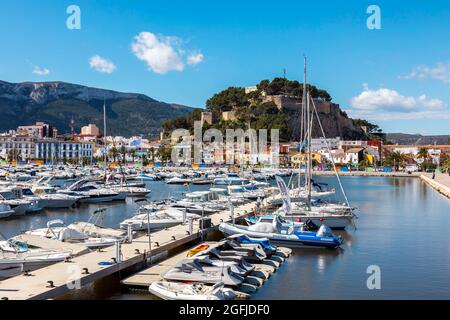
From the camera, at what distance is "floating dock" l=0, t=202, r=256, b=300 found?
13938 millimetres

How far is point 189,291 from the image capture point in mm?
14992

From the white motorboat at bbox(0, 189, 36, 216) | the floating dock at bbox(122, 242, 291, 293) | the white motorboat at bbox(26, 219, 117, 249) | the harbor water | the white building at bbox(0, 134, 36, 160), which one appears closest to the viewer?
the floating dock at bbox(122, 242, 291, 293)

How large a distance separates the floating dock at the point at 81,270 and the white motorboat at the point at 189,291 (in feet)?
5.99

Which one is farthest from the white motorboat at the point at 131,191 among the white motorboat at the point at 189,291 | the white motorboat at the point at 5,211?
the white motorboat at the point at 189,291

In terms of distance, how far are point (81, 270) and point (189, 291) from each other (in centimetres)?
324

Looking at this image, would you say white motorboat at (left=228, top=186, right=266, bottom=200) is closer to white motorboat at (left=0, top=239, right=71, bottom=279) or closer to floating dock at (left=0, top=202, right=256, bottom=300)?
floating dock at (left=0, top=202, right=256, bottom=300)

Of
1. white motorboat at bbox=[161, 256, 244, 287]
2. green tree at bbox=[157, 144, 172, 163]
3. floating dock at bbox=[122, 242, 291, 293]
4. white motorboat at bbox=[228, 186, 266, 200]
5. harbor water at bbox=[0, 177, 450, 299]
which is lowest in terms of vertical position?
harbor water at bbox=[0, 177, 450, 299]

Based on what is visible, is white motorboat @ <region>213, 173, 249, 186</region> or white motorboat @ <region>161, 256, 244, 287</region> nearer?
white motorboat @ <region>161, 256, 244, 287</region>

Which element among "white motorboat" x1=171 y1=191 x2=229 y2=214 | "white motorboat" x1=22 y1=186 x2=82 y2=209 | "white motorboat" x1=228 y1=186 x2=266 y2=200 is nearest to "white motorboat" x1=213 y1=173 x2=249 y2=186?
"white motorboat" x1=228 y1=186 x2=266 y2=200

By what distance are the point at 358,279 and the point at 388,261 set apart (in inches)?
145

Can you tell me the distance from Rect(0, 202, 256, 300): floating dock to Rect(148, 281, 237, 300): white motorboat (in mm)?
1826

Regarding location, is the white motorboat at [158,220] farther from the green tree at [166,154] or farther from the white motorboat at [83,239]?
the green tree at [166,154]

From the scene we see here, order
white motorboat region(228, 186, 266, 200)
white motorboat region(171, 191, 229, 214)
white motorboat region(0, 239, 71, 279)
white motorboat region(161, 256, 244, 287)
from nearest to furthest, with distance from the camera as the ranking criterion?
white motorboat region(161, 256, 244, 287) → white motorboat region(0, 239, 71, 279) → white motorboat region(171, 191, 229, 214) → white motorboat region(228, 186, 266, 200)
